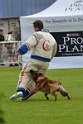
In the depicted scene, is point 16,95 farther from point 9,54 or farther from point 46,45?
point 9,54

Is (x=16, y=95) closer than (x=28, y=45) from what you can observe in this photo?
No

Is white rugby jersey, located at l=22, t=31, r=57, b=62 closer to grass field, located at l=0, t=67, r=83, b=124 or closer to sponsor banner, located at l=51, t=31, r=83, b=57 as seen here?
grass field, located at l=0, t=67, r=83, b=124

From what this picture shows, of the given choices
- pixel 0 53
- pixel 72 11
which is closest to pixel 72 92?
pixel 72 11

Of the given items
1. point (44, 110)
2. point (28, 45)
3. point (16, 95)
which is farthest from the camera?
point (16, 95)

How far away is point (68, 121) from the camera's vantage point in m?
9.98

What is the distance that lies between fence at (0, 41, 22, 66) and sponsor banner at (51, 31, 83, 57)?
3424 mm

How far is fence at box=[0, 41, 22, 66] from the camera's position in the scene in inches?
1131

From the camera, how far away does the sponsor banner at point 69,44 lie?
25.7m

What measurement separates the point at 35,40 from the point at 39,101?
126 centimetres

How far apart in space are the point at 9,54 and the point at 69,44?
383 centimetres

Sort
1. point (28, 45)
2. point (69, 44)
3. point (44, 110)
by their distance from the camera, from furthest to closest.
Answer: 1. point (69, 44)
2. point (28, 45)
3. point (44, 110)

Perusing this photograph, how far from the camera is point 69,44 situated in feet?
84.6

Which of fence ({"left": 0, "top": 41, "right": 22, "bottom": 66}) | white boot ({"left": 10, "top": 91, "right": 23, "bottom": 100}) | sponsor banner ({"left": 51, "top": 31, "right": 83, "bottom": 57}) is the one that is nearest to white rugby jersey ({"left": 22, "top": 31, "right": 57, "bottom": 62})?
white boot ({"left": 10, "top": 91, "right": 23, "bottom": 100})

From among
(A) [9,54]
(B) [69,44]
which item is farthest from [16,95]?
(A) [9,54]
